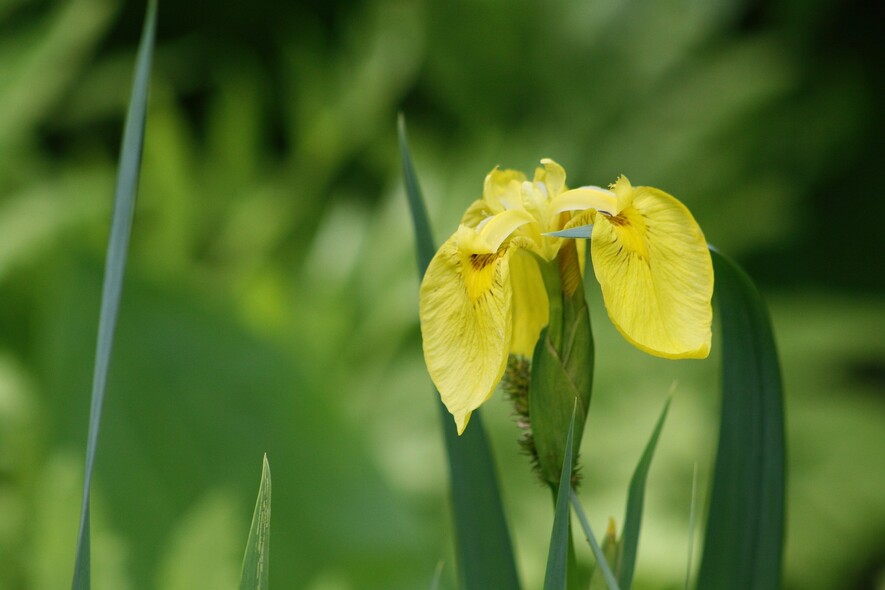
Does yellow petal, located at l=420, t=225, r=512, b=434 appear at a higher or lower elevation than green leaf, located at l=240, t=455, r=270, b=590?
higher

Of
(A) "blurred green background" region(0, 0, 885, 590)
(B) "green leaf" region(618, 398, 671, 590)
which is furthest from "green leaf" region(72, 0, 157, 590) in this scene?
(A) "blurred green background" region(0, 0, 885, 590)

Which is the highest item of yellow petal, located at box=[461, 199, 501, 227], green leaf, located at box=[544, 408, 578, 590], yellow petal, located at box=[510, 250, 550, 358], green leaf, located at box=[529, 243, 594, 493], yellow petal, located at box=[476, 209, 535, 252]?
yellow petal, located at box=[461, 199, 501, 227]

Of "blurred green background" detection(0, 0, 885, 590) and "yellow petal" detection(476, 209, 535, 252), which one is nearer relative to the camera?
Result: "yellow petal" detection(476, 209, 535, 252)

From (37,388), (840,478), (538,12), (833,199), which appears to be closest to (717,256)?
(37,388)

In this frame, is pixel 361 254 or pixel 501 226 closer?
pixel 501 226

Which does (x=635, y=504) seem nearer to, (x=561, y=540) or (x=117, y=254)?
(x=561, y=540)

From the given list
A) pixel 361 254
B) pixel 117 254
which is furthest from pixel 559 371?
pixel 361 254

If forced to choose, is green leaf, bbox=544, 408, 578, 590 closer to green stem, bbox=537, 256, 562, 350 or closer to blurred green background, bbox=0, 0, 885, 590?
green stem, bbox=537, 256, 562, 350
